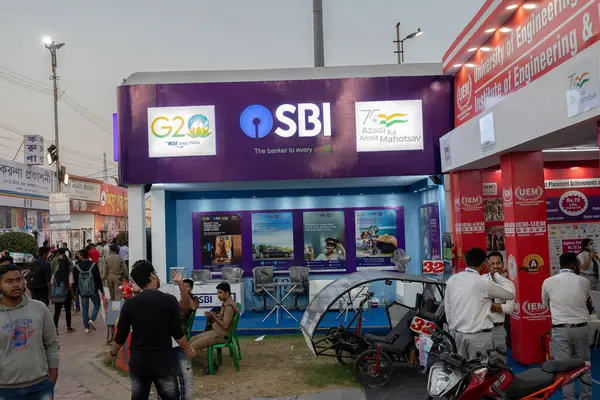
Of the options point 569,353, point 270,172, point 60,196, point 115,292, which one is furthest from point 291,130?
point 60,196

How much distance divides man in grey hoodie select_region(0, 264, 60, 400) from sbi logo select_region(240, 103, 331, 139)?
698 cm

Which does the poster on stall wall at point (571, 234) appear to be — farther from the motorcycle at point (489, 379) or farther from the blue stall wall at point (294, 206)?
the motorcycle at point (489, 379)

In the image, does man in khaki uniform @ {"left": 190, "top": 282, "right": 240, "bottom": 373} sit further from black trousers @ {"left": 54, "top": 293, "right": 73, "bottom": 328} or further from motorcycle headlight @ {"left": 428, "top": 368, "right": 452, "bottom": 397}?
black trousers @ {"left": 54, "top": 293, "right": 73, "bottom": 328}

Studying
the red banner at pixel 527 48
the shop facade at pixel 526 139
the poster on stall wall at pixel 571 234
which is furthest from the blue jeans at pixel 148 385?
the poster on stall wall at pixel 571 234

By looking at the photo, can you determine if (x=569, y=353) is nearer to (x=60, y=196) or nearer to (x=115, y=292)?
(x=115, y=292)

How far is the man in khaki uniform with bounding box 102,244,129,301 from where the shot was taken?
36.2ft

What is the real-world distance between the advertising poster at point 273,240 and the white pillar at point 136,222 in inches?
106

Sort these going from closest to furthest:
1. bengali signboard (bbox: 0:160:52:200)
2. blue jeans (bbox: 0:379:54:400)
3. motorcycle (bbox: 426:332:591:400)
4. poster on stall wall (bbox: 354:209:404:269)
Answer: blue jeans (bbox: 0:379:54:400) < motorcycle (bbox: 426:332:591:400) < poster on stall wall (bbox: 354:209:404:269) < bengali signboard (bbox: 0:160:52:200)

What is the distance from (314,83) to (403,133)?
1.91m

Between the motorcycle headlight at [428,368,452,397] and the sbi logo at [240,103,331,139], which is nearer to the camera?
the motorcycle headlight at [428,368,452,397]

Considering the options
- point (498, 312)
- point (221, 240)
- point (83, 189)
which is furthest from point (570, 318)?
point (83, 189)

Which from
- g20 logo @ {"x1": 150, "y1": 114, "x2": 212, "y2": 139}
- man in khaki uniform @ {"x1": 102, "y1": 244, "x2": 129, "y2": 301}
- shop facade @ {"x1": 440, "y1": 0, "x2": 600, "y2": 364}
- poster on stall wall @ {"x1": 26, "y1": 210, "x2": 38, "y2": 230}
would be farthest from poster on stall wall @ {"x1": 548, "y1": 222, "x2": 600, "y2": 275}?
poster on stall wall @ {"x1": 26, "y1": 210, "x2": 38, "y2": 230}

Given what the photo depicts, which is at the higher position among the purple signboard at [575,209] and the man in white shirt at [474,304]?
the purple signboard at [575,209]

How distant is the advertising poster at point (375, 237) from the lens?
12.5 m
